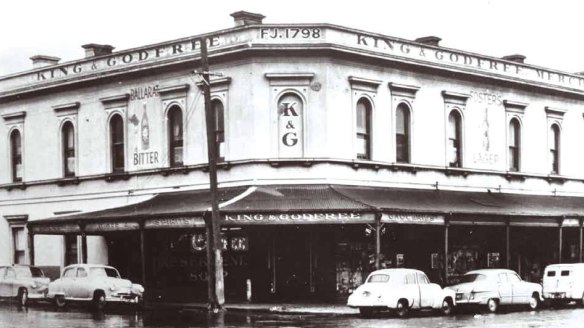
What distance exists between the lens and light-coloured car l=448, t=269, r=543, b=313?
2938 cm

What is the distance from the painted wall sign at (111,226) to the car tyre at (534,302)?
11.9 meters

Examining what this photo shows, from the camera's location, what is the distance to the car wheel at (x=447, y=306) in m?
28.5

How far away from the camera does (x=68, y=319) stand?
26656 mm

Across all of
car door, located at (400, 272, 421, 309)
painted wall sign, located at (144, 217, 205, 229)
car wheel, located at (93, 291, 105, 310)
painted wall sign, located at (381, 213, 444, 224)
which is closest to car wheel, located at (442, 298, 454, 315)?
car door, located at (400, 272, 421, 309)

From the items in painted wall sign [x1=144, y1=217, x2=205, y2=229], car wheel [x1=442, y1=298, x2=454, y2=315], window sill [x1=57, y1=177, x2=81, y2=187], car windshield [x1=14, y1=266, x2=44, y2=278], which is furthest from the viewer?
A: window sill [x1=57, y1=177, x2=81, y2=187]

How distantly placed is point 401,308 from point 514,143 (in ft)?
45.3

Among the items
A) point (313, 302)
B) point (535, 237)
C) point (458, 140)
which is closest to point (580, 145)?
point (535, 237)

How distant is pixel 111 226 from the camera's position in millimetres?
32656

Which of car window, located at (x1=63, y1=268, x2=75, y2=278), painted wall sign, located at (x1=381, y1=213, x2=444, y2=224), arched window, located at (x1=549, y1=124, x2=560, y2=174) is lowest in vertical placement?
car window, located at (x1=63, y1=268, x2=75, y2=278)

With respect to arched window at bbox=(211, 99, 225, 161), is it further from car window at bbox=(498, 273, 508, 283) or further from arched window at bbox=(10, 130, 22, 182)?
arched window at bbox=(10, 130, 22, 182)

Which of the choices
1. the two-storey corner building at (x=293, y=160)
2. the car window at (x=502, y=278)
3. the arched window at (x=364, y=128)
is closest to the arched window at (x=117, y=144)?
the two-storey corner building at (x=293, y=160)

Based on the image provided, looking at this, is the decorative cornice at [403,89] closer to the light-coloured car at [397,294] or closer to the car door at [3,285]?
the light-coloured car at [397,294]

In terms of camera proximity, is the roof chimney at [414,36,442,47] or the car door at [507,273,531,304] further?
the roof chimney at [414,36,442,47]

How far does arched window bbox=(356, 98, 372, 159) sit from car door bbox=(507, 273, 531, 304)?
6281 mm
